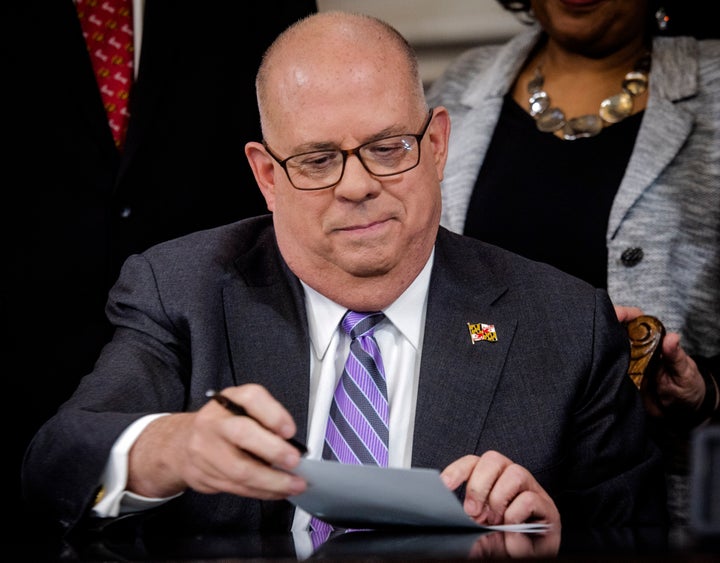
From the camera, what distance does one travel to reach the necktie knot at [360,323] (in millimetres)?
2037

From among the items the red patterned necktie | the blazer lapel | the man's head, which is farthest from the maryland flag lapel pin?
the red patterned necktie

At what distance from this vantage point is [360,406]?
1.96 meters

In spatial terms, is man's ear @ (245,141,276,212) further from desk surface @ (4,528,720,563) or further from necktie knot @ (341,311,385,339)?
desk surface @ (4,528,720,563)

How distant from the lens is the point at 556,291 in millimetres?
2137

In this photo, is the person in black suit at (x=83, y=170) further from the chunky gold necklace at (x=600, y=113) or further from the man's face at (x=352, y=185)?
the chunky gold necklace at (x=600, y=113)

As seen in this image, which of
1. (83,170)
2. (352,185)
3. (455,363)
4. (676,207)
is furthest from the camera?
(676,207)

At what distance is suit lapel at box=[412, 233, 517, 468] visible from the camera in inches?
76.7

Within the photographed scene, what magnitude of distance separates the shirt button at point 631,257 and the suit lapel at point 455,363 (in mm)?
427

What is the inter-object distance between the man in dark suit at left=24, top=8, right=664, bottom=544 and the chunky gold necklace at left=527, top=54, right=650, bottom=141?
59 centimetres

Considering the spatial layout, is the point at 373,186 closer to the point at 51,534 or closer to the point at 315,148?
the point at 315,148

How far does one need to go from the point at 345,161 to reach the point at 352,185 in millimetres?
43

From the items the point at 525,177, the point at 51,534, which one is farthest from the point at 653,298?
the point at 51,534

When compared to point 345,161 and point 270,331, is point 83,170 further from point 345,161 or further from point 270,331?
point 345,161

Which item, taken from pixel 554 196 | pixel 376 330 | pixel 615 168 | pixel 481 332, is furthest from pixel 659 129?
pixel 376 330
